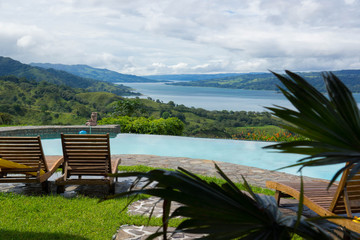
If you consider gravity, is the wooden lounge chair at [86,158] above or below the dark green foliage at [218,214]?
below

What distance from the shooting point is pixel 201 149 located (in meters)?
12.4

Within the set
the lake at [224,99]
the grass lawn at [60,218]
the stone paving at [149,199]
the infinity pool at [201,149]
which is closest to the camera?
the grass lawn at [60,218]

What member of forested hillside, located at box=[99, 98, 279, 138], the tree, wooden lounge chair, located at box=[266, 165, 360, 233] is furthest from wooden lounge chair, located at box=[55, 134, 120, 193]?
forested hillside, located at box=[99, 98, 279, 138]

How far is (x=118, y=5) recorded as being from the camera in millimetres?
16188

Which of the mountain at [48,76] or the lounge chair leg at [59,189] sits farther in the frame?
the mountain at [48,76]

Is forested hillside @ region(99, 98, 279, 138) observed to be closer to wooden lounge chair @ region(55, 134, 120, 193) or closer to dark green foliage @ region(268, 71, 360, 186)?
wooden lounge chair @ region(55, 134, 120, 193)

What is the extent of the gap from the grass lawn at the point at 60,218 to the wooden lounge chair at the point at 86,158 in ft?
0.95

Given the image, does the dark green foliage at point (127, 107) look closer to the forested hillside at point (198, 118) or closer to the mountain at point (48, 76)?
the forested hillside at point (198, 118)

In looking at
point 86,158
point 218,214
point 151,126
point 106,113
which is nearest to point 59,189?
point 86,158

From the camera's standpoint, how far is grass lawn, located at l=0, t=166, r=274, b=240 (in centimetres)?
378

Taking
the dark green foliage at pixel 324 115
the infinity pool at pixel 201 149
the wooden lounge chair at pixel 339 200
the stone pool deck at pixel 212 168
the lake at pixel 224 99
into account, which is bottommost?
the infinity pool at pixel 201 149

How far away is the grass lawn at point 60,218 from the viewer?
3.78 metres

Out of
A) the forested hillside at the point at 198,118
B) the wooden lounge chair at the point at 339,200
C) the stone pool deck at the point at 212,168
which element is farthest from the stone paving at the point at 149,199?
the forested hillside at the point at 198,118

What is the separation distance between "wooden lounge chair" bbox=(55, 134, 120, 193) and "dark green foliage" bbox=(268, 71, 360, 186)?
13.9 feet
